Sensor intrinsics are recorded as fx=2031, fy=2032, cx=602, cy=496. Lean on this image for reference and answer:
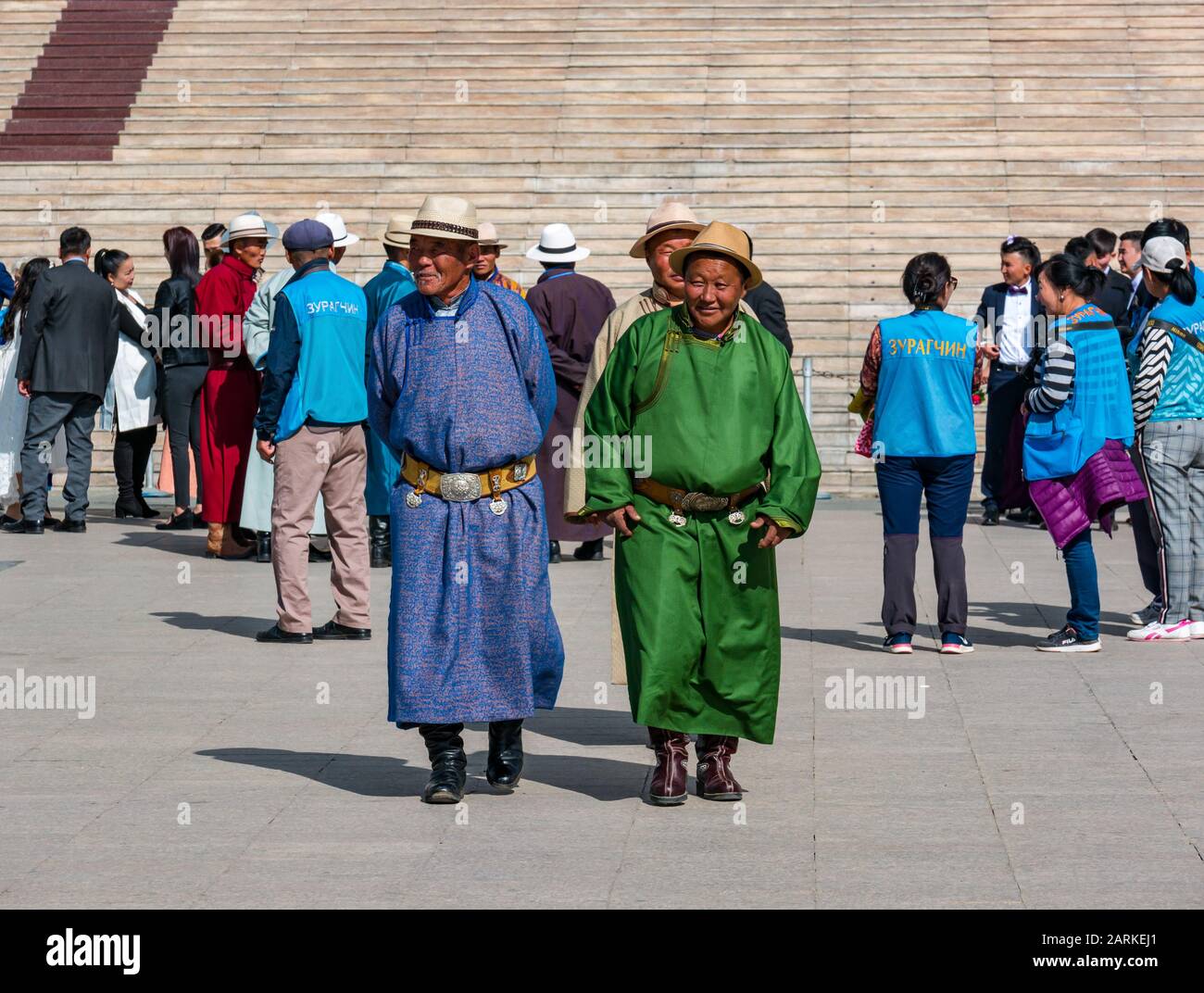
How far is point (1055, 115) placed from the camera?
1944cm

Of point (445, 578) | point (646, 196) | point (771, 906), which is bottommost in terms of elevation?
point (771, 906)

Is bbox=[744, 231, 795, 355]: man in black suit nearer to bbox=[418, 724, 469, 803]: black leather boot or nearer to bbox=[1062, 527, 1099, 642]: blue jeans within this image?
bbox=[1062, 527, 1099, 642]: blue jeans

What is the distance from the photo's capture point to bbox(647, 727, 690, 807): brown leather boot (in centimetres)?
596

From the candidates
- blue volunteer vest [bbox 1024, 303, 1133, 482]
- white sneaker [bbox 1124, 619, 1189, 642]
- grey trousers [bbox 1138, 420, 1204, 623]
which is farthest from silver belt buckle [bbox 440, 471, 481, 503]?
grey trousers [bbox 1138, 420, 1204, 623]

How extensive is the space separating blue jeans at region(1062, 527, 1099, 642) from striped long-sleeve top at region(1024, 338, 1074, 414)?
574 mm

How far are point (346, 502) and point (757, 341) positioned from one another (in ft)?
11.7

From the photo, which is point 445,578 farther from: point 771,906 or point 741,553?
point 771,906

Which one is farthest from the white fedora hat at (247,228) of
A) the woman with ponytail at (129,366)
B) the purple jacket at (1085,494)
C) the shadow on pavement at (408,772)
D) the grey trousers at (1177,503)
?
the shadow on pavement at (408,772)

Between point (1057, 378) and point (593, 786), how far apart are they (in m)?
3.53

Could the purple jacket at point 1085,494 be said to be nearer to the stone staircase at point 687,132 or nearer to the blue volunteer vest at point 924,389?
the blue volunteer vest at point 924,389

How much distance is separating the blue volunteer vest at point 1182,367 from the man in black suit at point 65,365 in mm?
7033

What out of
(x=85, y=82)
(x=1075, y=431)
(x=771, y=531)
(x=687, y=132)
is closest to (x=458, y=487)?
(x=771, y=531)
